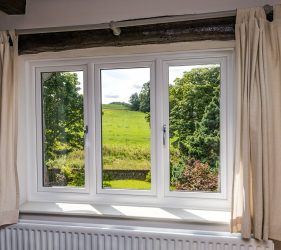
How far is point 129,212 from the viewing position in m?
2.31

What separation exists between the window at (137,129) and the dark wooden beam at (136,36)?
20 centimetres

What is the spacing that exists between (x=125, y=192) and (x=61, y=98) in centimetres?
94

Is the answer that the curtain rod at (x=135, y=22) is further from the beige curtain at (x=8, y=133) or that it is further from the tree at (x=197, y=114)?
the tree at (x=197, y=114)

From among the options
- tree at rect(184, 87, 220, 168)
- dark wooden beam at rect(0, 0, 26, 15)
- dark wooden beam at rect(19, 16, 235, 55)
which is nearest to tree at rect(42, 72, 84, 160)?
dark wooden beam at rect(19, 16, 235, 55)

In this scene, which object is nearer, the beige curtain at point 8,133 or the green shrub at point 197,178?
the beige curtain at point 8,133

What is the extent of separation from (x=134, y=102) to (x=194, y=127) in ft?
1.70

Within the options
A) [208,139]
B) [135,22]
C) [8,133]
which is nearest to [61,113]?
[8,133]

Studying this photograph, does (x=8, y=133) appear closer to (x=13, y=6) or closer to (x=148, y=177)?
(x=13, y=6)

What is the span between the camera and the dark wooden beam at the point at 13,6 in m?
2.16

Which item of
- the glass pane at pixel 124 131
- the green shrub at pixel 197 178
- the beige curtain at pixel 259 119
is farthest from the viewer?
the glass pane at pixel 124 131

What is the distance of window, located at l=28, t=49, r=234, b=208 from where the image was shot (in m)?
2.34

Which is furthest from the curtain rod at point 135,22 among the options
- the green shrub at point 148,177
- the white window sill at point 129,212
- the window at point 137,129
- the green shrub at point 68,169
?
the white window sill at point 129,212

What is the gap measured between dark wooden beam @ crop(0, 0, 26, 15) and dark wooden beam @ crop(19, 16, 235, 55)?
0.19m

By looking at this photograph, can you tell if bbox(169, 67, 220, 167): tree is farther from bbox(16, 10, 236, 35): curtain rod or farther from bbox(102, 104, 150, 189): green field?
bbox(16, 10, 236, 35): curtain rod
